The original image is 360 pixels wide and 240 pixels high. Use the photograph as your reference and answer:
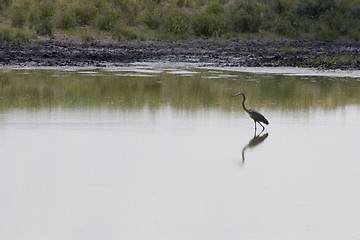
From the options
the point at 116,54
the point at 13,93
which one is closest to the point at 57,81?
the point at 13,93

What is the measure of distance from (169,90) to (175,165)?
26.5 ft

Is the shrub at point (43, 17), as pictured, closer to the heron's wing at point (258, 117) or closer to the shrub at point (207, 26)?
the shrub at point (207, 26)

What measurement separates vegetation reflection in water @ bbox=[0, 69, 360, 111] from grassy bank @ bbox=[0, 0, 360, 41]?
8.24 m

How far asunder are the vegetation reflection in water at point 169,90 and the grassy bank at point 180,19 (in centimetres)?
824

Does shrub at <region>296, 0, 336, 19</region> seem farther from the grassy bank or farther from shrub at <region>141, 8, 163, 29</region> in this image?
shrub at <region>141, 8, 163, 29</region>

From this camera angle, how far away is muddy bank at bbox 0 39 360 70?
24.1 m

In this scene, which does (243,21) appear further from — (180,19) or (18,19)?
(18,19)

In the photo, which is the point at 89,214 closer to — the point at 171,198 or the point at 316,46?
the point at 171,198

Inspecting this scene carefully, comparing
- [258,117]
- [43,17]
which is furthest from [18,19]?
[258,117]

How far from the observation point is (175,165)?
32.9ft

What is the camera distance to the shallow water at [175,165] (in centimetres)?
761

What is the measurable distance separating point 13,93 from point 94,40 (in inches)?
467

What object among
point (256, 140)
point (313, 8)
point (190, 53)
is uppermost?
point (313, 8)

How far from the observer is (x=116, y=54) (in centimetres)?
2602
